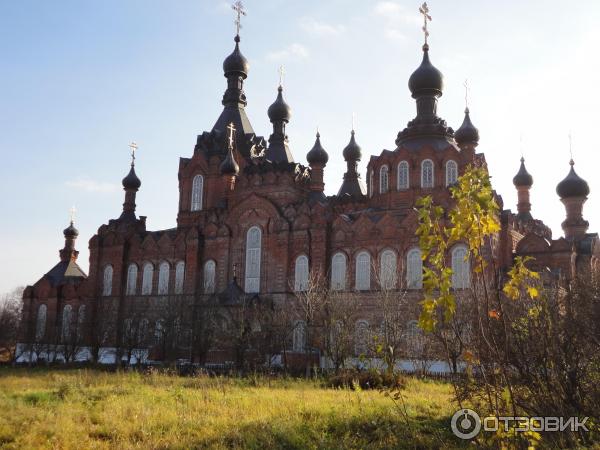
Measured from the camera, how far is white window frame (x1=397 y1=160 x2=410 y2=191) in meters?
28.4

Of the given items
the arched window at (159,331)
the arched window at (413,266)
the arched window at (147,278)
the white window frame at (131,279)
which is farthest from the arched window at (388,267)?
the white window frame at (131,279)

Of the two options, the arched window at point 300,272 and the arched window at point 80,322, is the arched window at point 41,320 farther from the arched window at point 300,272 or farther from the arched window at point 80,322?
the arched window at point 300,272

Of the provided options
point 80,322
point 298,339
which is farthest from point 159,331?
point 80,322

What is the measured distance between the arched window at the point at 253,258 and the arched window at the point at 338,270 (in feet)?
13.5

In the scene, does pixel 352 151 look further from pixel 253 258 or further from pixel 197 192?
pixel 253 258

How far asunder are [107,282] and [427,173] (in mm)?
19391

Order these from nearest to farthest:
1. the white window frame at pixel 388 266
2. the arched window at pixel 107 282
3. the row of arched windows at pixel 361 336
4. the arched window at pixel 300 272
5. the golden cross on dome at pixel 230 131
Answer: the row of arched windows at pixel 361 336, the white window frame at pixel 388 266, the arched window at pixel 300 272, the golden cross on dome at pixel 230 131, the arched window at pixel 107 282

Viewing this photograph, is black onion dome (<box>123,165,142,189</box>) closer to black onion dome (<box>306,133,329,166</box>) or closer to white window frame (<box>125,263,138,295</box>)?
white window frame (<box>125,263,138,295</box>)

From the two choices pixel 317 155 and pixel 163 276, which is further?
pixel 163 276

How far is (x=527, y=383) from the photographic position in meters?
7.12

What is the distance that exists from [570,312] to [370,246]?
61.9 ft

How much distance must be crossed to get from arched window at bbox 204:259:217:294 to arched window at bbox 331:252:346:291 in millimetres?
6672

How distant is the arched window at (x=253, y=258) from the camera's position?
96.5ft

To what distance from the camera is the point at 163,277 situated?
33.0 metres
